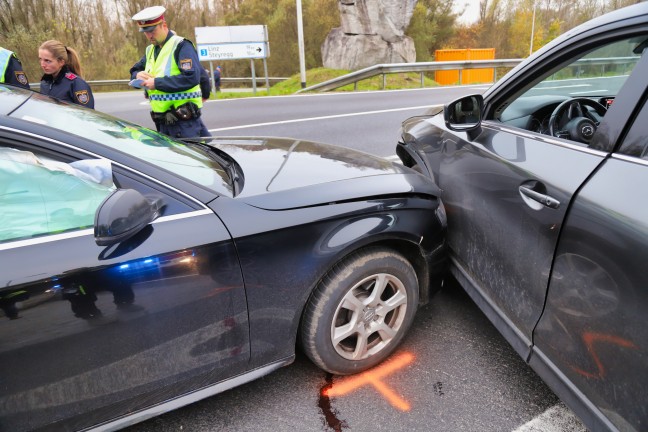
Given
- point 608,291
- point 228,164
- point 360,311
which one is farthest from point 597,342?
point 228,164

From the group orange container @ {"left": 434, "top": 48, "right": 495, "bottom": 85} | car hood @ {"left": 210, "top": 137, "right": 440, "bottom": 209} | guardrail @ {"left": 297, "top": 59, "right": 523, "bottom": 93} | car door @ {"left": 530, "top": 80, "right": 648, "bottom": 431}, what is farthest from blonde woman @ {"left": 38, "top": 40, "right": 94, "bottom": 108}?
orange container @ {"left": 434, "top": 48, "right": 495, "bottom": 85}

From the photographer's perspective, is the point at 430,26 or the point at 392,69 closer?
the point at 392,69

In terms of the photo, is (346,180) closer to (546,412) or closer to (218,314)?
(218,314)

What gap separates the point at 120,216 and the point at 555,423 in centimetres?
193

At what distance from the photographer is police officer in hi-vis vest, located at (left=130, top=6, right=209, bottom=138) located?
3777mm

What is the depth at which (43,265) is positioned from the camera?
1444mm

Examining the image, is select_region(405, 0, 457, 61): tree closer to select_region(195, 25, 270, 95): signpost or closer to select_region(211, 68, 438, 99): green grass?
select_region(211, 68, 438, 99): green grass

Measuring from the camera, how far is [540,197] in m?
1.76

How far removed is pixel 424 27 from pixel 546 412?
35819 mm

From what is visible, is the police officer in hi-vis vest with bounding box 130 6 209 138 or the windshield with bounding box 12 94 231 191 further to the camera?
the police officer in hi-vis vest with bounding box 130 6 209 138

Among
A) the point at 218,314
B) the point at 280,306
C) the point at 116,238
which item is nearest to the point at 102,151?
the point at 116,238

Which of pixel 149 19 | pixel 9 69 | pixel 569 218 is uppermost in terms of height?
pixel 149 19

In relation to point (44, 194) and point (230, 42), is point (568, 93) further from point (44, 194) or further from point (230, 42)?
point (230, 42)

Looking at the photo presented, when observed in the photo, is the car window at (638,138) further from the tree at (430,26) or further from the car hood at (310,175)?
the tree at (430,26)
